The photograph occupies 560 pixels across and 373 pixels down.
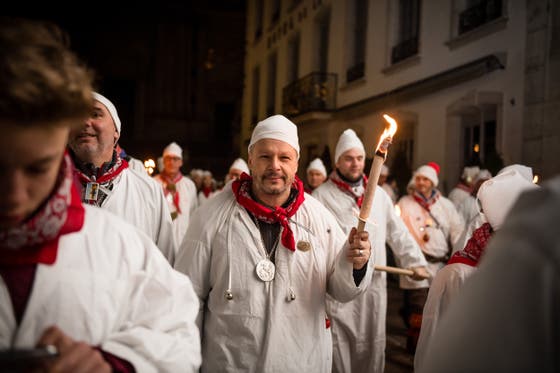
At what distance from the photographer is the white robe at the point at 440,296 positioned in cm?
267

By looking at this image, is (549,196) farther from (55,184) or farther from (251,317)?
(251,317)

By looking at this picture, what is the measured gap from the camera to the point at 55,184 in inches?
56.1

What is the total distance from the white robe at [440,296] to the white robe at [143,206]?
1774 millimetres

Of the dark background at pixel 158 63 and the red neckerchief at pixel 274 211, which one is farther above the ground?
the dark background at pixel 158 63

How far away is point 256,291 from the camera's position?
2828 mm

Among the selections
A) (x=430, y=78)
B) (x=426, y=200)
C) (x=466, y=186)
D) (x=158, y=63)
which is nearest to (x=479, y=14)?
(x=430, y=78)

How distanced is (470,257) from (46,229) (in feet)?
7.35

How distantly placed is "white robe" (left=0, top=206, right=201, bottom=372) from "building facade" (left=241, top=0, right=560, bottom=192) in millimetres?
8932

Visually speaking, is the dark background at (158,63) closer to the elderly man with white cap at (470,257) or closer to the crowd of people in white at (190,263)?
the crowd of people in white at (190,263)

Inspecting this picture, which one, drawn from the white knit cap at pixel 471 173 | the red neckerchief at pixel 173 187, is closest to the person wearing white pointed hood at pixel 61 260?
the red neckerchief at pixel 173 187

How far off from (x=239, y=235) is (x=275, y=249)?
0.23 meters

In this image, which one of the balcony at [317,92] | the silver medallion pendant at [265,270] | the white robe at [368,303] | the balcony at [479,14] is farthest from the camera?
the balcony at [317,92]

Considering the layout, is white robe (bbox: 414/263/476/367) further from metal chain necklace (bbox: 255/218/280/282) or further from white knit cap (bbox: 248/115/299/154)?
white knit cap (bbox: 248/115/299/154)

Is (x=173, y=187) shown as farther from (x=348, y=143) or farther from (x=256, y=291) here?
(x=256, y=291)
